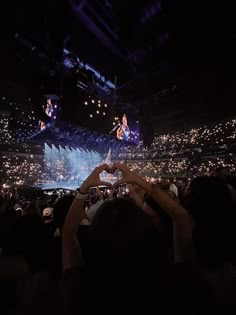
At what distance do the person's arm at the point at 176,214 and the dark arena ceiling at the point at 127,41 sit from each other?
6583mm

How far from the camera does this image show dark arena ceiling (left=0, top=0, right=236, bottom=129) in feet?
20.7

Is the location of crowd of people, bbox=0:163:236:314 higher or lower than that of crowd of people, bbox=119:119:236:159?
lower

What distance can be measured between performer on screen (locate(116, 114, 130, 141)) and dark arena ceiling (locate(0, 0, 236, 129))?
2.00m

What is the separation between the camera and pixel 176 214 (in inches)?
49.7

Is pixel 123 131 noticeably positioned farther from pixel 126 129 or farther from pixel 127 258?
pixel 127 258

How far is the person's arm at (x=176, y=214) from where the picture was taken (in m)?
1.26

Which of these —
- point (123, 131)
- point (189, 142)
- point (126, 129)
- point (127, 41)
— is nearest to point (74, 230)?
point (127, 41)

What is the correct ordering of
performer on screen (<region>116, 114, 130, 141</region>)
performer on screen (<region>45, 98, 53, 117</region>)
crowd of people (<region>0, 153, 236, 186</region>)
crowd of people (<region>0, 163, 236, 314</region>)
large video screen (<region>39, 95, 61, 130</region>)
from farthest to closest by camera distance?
crowd of people (<region>0, 153, 236, 186</region>) < performer on screen (<region>116, 114, 130, 141</region>) < performer on screen (<region>45, 98, 53, 117</region>) < large video screen (<region>39, 95, 61, 130</region>) < crowd of people (<region>0, 163, 236, 314</region>)

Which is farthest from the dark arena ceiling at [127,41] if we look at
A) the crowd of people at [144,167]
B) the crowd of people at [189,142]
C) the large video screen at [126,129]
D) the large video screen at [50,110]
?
the crowd of people at [144,167]

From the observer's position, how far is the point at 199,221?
134 cm

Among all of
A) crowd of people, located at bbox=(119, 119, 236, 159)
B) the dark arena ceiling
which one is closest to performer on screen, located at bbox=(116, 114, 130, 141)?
the dark arena ceiling

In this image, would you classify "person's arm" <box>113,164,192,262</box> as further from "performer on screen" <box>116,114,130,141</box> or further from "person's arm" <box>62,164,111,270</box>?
"performer on screen" <box>116,114,130,141</box>

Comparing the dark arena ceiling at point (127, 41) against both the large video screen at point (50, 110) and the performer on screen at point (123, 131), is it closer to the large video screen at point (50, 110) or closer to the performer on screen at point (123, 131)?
the large video screen at point (50, 110)

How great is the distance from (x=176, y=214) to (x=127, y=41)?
27.2 ft
